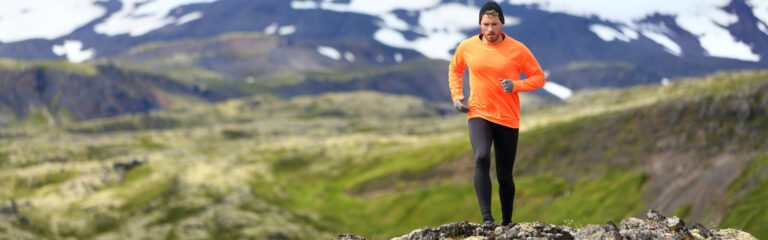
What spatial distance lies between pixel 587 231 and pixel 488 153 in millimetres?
3014

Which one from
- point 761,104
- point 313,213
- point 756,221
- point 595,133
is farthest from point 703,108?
point 313,213

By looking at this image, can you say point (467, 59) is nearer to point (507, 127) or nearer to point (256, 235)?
point (507, 127)

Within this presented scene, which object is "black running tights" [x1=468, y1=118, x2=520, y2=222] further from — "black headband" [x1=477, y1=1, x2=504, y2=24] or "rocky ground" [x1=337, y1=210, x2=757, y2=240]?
"black headband" [x1=477, y1=1, x2=504, y2=24]

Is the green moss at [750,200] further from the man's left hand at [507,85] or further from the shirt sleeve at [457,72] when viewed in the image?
the man's left hand at [507,85]

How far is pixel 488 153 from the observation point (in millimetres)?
16891

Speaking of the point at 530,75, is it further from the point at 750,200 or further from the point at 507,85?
the point at 750,200

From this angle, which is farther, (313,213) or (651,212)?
(313,213)

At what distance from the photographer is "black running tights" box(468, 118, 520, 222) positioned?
16859 millimetres

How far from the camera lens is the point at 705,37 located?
30.4m

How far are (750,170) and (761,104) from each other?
42.5 metres

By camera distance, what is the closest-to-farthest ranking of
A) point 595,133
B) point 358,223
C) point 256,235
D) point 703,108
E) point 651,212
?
point 651,212 → point 703,108 → point 595,133 → point 358,223 → point 256,235

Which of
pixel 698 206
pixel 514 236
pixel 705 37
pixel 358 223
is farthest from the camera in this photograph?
→ pixel 358 223

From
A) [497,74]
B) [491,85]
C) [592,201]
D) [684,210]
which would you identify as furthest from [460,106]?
[592,201]

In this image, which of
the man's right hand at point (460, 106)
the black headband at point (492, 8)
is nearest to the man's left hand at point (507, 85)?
the man's right hand at point (460, 106)
